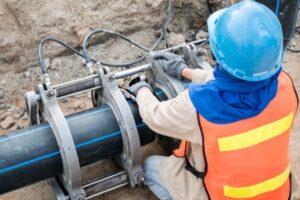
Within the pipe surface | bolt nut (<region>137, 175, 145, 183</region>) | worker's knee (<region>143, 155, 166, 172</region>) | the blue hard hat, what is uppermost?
the blue hard hat

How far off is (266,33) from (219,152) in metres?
0.57

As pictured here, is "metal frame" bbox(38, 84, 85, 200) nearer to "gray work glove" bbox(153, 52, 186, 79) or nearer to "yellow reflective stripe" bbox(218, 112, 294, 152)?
"gray work glove" bbox(153, 52, 186, 79)

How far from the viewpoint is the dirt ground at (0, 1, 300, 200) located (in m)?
3.03

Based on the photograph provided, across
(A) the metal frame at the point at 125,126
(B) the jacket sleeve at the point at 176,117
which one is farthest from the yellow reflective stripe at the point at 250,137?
(A) the metal frame at the point at 125,126

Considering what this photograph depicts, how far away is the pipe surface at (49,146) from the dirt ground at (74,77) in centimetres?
42

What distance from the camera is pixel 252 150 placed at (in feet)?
6.59

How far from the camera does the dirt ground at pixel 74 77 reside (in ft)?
9.94

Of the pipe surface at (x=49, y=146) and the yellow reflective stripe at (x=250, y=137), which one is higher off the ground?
the yellow reflective stripe at (x=250, y=137)

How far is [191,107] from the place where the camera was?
207 cm

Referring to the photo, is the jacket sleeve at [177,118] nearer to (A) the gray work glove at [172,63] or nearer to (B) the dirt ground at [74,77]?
(A) the gray work glove at [172,63]

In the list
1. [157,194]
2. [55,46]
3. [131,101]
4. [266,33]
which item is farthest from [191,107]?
[55,46]

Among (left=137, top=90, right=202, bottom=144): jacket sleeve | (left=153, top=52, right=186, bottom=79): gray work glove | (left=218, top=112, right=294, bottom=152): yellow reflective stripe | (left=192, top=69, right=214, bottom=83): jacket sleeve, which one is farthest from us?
(left=153, top=52, right=186, bottom=79): gray work glove

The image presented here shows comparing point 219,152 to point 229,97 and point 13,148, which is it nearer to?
point 229,97

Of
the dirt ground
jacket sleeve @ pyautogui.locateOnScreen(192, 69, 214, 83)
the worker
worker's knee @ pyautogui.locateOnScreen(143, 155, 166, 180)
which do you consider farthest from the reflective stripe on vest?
the dirt ground
